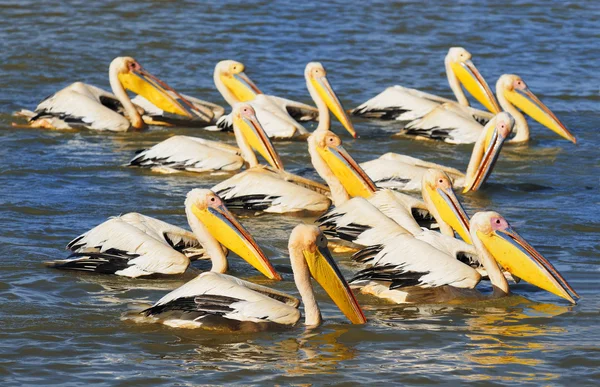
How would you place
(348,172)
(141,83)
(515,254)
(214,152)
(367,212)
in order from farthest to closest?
1. (141,83)
2. (214,152)
3. (348,172)
4. (367,212)
5. (515,254)

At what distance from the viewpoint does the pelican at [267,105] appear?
1017 centimetres

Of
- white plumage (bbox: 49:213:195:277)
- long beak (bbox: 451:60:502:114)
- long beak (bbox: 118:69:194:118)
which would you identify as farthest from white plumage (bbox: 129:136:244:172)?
long beak (bbox: 451:60:502:114)

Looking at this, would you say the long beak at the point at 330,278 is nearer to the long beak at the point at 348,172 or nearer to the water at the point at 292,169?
the water at the point at 292,169

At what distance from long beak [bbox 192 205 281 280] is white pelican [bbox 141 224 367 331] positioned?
2.12ft

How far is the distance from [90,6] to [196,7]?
55.0 inches

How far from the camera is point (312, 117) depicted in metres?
10.9

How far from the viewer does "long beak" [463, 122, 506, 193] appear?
873cm

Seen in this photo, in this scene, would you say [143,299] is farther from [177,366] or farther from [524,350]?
[524,350]

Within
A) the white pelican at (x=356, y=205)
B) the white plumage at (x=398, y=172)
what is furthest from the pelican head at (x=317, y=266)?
the white plumage at (x=398, y=172)

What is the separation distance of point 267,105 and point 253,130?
4.91 feet

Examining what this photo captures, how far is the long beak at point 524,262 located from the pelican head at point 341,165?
1619 millimetres

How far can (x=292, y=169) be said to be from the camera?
9617 millimetres

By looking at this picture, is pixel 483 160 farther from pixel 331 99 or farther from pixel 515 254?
pixel 515 254

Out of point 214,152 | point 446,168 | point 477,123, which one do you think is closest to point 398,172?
point 446,168
